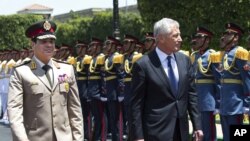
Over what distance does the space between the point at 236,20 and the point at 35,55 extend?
46.3 feet

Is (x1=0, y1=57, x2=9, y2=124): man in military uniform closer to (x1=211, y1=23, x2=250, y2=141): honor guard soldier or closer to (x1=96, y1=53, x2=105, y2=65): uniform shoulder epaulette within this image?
(x1=96, y1=53, x2=105, y2=65): uniform shoulder epaulette

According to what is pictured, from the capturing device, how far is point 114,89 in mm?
12633

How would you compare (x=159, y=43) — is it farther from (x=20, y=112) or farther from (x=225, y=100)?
(x=225, y=100)

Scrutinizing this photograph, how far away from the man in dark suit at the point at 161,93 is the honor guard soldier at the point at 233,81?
3394 mm

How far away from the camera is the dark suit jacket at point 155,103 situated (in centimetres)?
591

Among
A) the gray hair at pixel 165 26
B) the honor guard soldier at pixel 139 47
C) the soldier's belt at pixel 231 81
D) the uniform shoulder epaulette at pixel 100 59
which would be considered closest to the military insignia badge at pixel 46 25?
the gray hair at pixel 165 26

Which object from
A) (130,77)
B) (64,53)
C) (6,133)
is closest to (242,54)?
(130,77)

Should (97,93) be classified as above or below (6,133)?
above

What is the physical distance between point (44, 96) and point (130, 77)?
656cm

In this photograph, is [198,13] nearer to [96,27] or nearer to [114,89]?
[114,89]

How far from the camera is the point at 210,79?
10641 mm

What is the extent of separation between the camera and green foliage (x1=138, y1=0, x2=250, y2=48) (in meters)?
19.3

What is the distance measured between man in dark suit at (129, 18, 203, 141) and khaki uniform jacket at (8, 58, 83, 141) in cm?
55

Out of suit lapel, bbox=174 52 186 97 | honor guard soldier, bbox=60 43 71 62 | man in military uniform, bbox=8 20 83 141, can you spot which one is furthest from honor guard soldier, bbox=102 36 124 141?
man in military uniform, bbox=8 20 83 141
